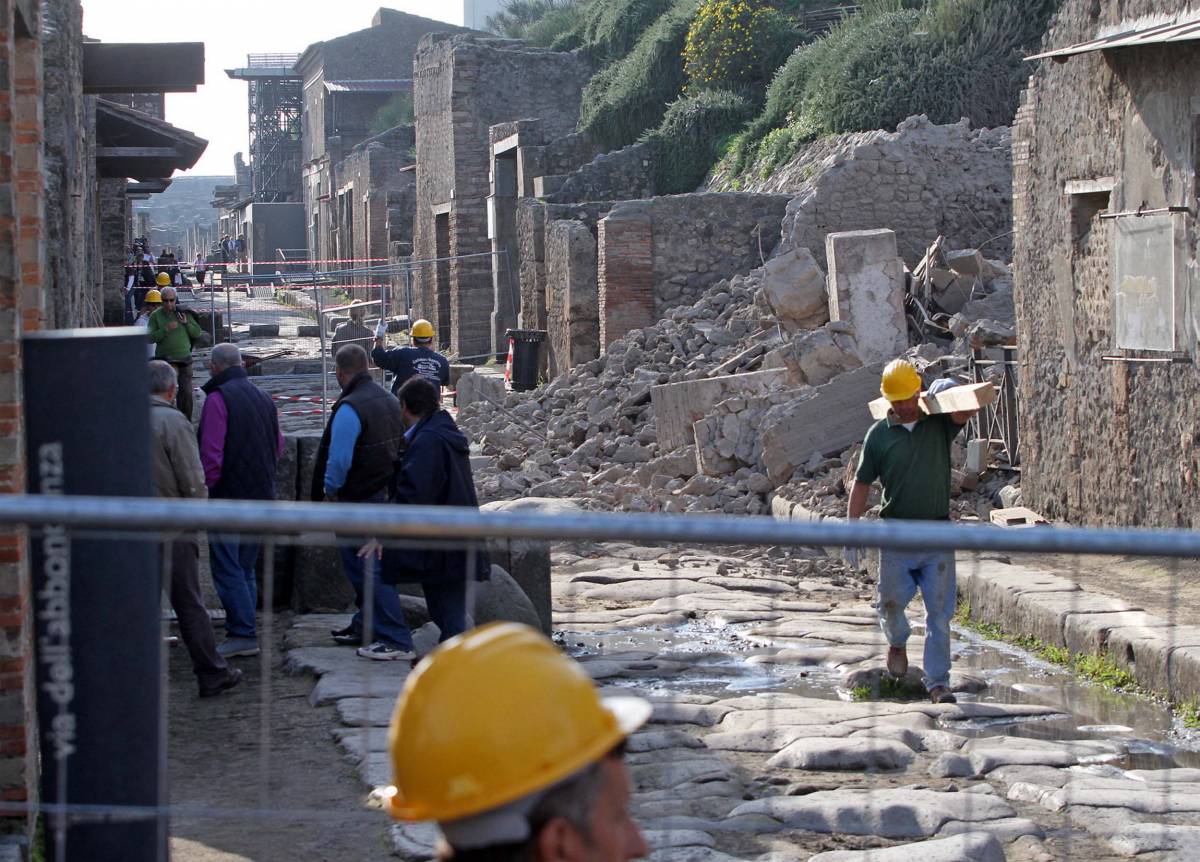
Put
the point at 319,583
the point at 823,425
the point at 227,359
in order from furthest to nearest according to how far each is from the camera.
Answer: the point at 823,425 < the point at 319,583 < the point at 227,359

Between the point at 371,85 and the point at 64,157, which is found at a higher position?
the point at 371,85

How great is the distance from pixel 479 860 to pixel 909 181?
1657cm

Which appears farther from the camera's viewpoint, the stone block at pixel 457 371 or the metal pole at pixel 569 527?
the stone block at pixel 457 371

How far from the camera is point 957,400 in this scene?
763cm

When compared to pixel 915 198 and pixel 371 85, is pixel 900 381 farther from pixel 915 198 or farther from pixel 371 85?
pixel 371 85

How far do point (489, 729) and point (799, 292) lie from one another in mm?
14348

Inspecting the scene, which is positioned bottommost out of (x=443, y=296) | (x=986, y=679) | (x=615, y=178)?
(x=986, y=679)

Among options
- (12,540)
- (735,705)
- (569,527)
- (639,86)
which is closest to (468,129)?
(639,86)

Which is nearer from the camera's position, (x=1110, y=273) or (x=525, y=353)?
(x=1110, y=273)

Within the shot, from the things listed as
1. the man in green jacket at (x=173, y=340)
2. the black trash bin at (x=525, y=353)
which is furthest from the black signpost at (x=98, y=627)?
the black trash bin at (x=525, y=353)

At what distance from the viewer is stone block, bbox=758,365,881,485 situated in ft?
42.0

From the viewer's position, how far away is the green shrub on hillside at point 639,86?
1201 inches

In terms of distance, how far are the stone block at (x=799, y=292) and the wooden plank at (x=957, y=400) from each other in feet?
25.7

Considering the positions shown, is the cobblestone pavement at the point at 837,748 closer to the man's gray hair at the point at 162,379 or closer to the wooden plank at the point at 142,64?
the man's gray hair at the point at 162,379
